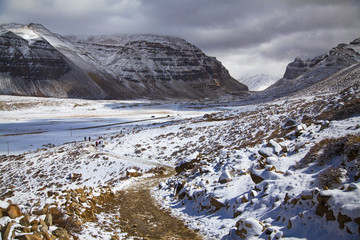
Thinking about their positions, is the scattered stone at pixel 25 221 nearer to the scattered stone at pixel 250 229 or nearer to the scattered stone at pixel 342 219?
the scattered stone at pixel 250 229

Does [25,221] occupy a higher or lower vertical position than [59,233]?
higher

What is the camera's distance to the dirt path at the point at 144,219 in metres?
8.76

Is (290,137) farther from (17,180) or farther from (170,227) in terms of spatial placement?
(17,180)

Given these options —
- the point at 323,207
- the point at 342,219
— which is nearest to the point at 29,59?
the point at 323,207

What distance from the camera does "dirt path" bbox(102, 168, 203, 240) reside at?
876 cm

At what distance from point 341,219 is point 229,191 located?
522cm

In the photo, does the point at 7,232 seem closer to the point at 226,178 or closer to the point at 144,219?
the point at 144,219

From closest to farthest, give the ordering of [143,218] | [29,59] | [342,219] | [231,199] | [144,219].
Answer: [342,219] → [231,199] → [144,219] → [143,218] → [29,59]

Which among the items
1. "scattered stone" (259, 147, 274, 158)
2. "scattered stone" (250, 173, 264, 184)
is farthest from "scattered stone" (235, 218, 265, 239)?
"scattered stone" (259, 147, 274, 158)

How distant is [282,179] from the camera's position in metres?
9.21

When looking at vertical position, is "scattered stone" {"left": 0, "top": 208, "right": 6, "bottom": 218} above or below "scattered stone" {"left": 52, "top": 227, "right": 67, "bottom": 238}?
above

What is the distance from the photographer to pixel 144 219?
10469mm

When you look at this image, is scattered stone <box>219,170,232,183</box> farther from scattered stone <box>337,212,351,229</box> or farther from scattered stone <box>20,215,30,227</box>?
scattered stone <box>20,215,30,227</box>

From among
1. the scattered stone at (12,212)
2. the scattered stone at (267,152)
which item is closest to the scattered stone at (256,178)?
the scattered stone at (267,152)
